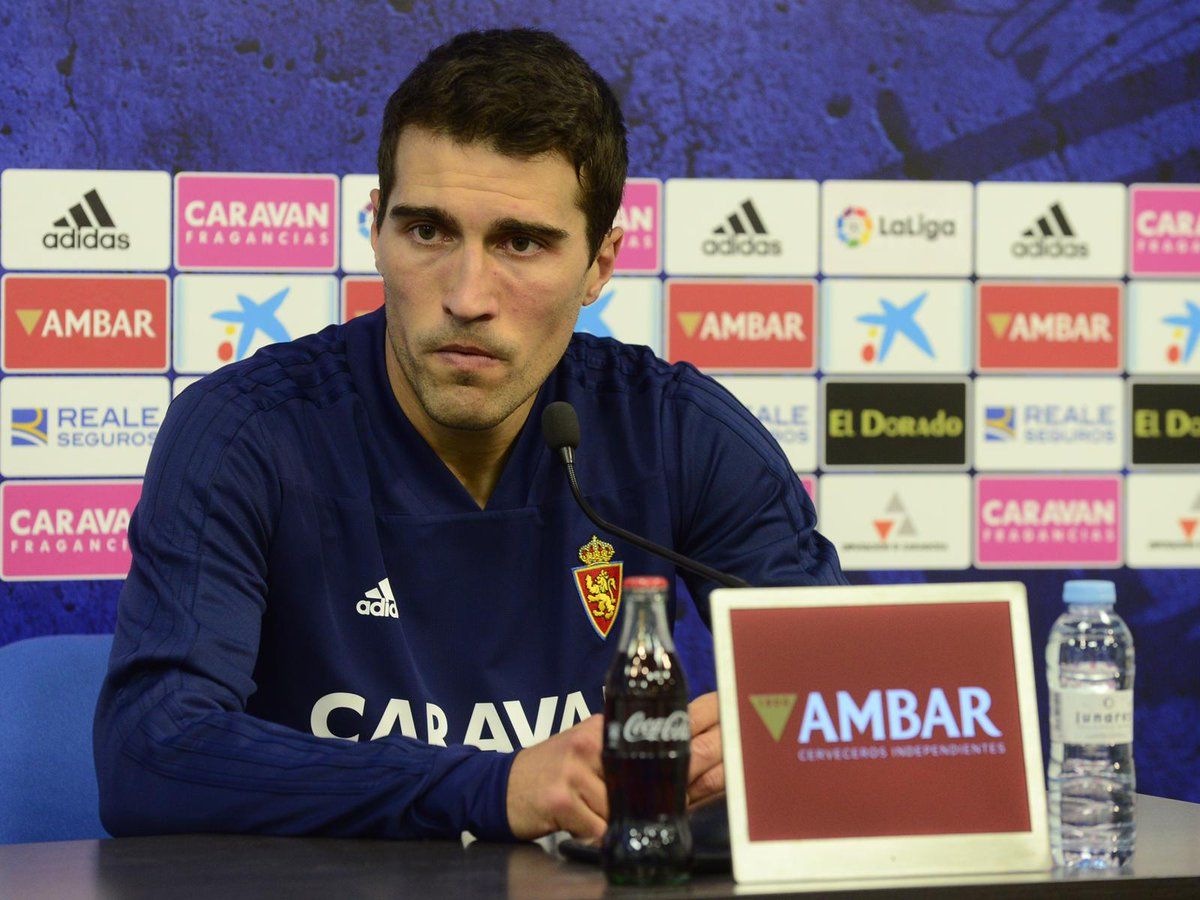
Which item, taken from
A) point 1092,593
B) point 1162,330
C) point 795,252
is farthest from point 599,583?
point 1162,330

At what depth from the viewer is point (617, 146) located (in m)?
1.44

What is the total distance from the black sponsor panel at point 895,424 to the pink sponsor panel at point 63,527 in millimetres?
1190

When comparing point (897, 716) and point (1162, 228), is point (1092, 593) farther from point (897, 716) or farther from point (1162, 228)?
point (1162, 228)

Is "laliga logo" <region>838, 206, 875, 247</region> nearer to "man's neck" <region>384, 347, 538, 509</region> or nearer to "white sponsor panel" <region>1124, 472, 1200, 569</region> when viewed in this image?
"white sponsor panel" <region>1124, 472, 1200, 569</region>

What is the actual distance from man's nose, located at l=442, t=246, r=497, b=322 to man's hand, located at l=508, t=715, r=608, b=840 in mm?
474

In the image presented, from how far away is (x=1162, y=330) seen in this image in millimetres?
2572

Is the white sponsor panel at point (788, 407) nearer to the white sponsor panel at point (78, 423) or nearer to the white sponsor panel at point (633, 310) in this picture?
the white sponsor panel at point (633, 310)

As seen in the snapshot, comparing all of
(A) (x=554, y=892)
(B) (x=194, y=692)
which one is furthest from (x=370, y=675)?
(A) (x=554, y=892)

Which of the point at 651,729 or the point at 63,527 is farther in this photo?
the point at 63,527

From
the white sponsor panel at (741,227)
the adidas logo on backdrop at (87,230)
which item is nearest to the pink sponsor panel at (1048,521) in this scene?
the white sponsor panel at (741,227)

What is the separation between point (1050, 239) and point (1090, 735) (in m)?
1.77

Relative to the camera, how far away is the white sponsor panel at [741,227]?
2457 millimetres

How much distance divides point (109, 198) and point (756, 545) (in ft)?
4.58

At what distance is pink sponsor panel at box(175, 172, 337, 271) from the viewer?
237cm
